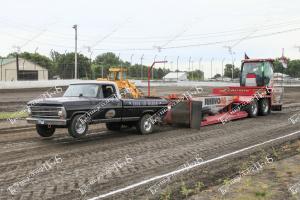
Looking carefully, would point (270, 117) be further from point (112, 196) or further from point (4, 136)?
point (112, 196)

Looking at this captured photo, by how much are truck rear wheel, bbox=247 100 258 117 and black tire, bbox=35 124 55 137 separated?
10086 mm

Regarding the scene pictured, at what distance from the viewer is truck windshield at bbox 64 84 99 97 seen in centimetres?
1327

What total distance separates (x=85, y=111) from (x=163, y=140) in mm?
2609

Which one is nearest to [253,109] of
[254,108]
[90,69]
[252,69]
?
[254,108]

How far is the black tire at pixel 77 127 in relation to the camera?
1202cm

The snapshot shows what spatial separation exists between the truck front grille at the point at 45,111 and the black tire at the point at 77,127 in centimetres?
49

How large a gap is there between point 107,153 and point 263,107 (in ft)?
39.6

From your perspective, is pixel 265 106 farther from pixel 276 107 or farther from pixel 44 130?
pixel 44 130

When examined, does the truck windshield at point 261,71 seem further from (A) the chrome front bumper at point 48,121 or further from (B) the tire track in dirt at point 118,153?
(A) the chrome front bumper at point 48,121

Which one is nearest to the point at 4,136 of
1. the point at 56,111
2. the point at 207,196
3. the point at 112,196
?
the point at 56,111

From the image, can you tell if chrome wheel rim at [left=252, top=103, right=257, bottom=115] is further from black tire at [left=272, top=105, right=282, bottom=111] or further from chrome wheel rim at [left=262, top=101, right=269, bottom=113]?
black tire at [left=272, top=105, right=282, bottom=111]

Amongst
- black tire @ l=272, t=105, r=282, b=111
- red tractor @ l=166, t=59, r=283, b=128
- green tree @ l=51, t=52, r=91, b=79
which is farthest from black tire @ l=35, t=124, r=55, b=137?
green tree @ l=51, t=52, r=91, b=79

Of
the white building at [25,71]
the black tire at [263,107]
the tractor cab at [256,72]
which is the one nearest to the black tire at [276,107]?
the black tire at [263,107]

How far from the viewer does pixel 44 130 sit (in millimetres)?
13250
